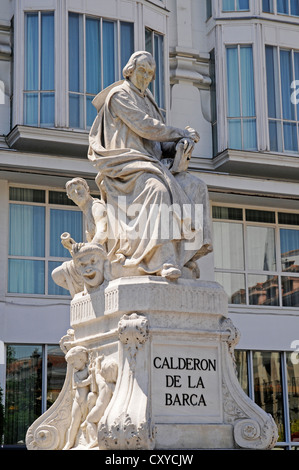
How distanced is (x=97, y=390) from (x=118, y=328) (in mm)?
763

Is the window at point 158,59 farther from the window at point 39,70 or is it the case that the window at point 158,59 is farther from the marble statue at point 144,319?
the marble statue at point 144,319

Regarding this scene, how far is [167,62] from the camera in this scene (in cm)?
2292

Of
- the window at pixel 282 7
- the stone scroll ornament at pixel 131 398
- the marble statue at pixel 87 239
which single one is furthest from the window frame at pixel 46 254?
the stone scroll ornament at pixel 131 398

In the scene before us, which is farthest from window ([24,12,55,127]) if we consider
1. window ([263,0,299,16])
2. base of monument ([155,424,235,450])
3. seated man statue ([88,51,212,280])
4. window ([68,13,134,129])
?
base of monument ([155,424,235,450])

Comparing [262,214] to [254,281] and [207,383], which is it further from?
[207,383]

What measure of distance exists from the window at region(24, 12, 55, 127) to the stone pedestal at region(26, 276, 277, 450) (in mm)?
12523

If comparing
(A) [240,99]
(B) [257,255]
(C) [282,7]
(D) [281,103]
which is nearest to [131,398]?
(B) [257,255]

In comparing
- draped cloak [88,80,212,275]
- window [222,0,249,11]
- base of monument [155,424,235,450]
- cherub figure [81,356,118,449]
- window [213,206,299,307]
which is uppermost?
window [222,0,249,11]

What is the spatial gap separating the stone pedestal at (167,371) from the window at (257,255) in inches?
551

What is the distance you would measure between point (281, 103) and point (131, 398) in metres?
16.4

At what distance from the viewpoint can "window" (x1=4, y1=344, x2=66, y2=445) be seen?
65.6 ft

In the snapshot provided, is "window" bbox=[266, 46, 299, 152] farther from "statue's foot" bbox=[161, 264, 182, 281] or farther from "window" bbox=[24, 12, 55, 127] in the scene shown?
"statue's foot" bbox=[161, 264, 182, 281]

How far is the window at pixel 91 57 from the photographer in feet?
69.8

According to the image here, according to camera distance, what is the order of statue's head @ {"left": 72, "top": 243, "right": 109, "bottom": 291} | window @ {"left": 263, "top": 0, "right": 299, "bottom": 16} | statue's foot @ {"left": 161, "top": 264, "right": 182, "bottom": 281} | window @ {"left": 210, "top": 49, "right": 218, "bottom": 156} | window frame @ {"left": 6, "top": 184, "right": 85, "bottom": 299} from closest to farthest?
1. statue's foot @ {"left": 161, "top": 264, "right": 182, "bottom": 281}
2. statue's head @ {"left": 72, "top": 243, "right": 109, "bottom": 291}
3. window frame @ {"left": 6, "top": 184, "right": 85, "bottom": 299}
4. window @ {"left": 210, "top": 49, "right": 218, "bottom": 156}
5. window @ {"left": 263, "top": 0, "right": 299, "bottom": 16}
